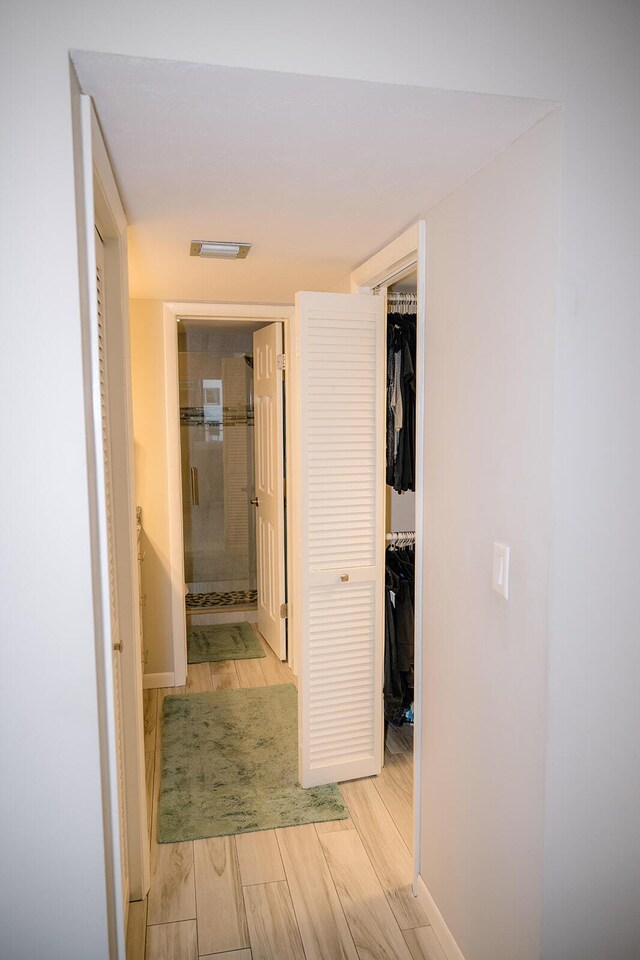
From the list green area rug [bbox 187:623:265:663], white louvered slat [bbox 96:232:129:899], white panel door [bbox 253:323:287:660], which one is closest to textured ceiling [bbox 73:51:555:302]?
white louvered slat [bbox 96:232:129:899]

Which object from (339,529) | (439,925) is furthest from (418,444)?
(439,925)

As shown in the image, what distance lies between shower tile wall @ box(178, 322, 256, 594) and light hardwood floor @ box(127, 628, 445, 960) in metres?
2.64

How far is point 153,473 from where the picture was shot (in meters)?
3.83

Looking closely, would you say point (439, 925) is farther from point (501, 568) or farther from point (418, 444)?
point (418, 444)

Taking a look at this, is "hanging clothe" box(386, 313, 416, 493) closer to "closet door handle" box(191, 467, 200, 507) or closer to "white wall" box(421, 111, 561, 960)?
"white wall" box(421, 111, 561, 960)

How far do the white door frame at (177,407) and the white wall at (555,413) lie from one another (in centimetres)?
254

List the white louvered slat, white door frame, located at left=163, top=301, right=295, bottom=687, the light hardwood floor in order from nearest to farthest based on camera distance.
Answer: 1. the white louvered slat
2. the light hardwood floor
3. white door frame, located at left=163, top=301, right=295, bottom=687

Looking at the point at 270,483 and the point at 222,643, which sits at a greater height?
the point at 270,483

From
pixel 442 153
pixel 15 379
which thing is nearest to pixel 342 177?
pixel 442 153

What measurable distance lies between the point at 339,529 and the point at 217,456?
268cm

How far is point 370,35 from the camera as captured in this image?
4.12 ft

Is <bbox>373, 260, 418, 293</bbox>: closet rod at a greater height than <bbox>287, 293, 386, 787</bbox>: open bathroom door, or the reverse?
<bbox>373, 260, 418, 293</bbox>: closet rod

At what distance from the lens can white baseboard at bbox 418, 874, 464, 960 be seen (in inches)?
76.2

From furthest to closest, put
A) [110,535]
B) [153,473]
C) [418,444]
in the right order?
[153,473]
[418,444]
[110,535]
